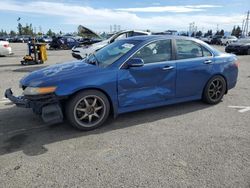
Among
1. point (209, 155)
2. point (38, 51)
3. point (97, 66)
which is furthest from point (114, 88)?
point (38, 51)

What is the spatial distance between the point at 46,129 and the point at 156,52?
241 cm

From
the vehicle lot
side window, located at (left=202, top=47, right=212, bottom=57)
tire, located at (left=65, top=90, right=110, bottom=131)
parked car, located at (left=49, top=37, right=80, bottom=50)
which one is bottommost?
the vehicle lot

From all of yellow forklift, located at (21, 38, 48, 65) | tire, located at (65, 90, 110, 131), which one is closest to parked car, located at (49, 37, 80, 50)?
yellow forklift, located at (21, 38, 48, 65)

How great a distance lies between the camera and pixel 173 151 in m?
3.39

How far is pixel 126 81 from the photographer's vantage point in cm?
420

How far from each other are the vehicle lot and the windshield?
113 centimetres

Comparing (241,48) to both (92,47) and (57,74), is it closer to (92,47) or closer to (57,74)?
(92,47)

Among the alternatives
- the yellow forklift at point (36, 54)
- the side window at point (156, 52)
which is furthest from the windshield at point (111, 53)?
the yellow forklift at point (36, 54)

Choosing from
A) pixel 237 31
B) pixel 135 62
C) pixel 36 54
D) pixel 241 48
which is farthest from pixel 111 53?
pixel 237 31

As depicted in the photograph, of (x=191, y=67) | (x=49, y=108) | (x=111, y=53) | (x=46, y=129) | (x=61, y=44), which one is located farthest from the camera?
(x=61, y=44)

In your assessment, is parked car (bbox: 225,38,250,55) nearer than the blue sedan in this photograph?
No

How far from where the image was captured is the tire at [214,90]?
17.1 feet

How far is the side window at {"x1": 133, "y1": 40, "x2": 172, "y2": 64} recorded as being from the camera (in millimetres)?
4438

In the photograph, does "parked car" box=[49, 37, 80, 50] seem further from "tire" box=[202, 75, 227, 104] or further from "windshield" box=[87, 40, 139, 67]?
"tire" box=[202, 75, 227, 104]
